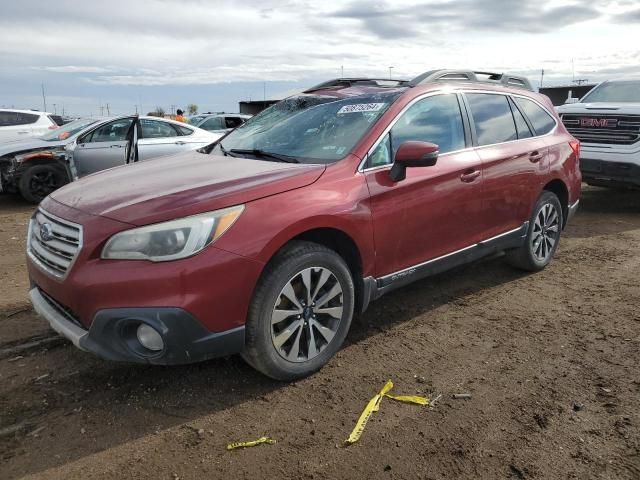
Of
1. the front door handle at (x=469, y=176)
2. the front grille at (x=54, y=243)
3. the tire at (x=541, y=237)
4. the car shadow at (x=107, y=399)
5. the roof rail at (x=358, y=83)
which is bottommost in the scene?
the car shadow at (x=107, y=399)

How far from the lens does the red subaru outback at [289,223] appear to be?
264 centimetres

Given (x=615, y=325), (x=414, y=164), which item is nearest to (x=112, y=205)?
(x=414, y=164)

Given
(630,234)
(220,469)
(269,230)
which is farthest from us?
(630,234)

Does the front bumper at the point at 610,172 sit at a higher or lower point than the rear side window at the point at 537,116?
lower

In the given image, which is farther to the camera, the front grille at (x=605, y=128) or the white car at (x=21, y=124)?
the white car at (x=21, y=124)

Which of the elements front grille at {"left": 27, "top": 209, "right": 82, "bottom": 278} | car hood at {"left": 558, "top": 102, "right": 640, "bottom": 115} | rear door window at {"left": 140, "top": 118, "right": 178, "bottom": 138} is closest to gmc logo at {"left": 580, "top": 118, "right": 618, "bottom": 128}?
car hood at {"left": 558, "top": 102, "right": 640, "bottom": 115}

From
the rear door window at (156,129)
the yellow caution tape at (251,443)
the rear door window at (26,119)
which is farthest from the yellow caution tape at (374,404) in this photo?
the rear door window at (26,119)

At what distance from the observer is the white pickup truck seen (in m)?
7.69

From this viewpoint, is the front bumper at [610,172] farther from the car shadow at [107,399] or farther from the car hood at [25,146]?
the car hood at [25,146]

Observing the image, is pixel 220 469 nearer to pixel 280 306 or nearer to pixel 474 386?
pixel 280 306

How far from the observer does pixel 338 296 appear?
10.6 ft

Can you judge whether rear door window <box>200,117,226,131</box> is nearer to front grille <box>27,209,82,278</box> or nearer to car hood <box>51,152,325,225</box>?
car hood <box>51,152,325,225</box>

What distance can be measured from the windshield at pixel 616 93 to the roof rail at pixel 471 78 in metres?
4.78

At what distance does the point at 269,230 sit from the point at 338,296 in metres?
0.68
